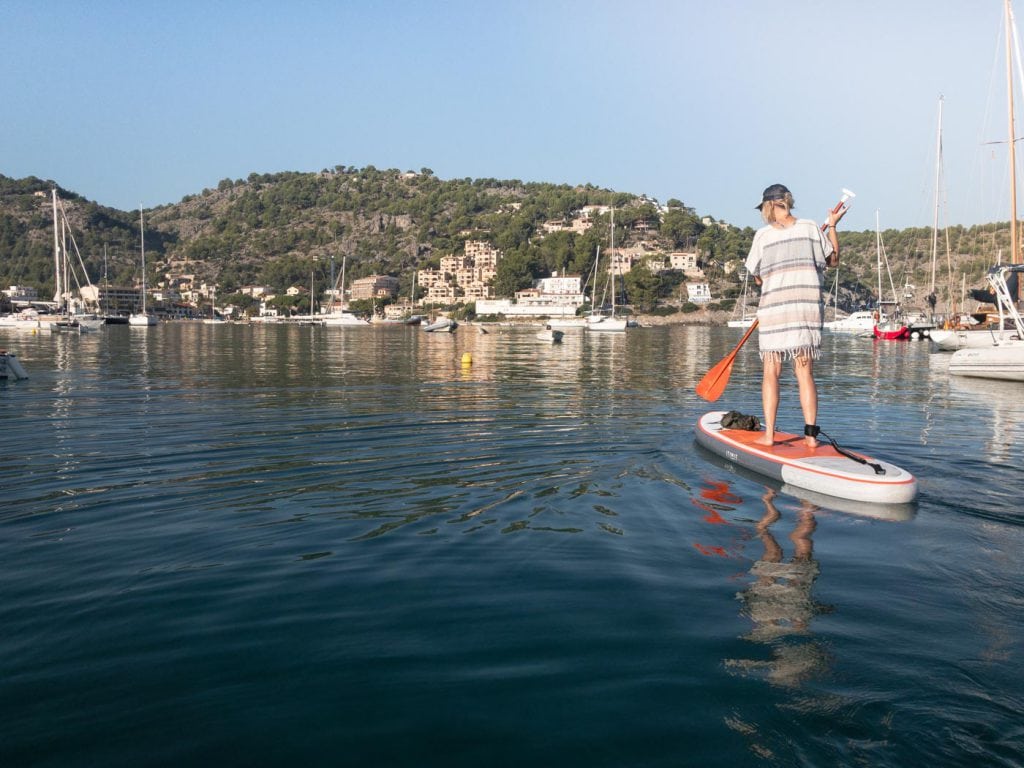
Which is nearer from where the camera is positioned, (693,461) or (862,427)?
(693,461)

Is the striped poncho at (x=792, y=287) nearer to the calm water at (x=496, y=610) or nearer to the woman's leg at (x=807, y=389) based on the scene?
the woman's leg at (x=807, y=389)

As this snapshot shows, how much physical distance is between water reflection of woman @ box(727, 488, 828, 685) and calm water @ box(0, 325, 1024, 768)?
2 centimetres

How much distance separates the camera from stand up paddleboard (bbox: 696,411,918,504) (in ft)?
20.2

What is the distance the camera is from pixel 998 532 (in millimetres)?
5457

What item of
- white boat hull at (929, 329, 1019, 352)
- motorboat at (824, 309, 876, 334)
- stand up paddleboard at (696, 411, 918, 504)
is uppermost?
motorboat at (824, 309, 876, 334)

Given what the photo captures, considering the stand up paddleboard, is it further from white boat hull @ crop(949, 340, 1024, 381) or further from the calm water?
white boat hull @ crop(949, 340, 1024, 381)

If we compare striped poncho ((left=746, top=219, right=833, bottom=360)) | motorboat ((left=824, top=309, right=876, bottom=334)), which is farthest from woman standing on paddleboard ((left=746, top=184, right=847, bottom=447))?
motorboat ((left=824, top=309, right=876, bottom=334))

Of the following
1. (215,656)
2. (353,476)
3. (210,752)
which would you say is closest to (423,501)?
(353,476)

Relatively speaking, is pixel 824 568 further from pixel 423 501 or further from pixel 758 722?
pixel 423 501

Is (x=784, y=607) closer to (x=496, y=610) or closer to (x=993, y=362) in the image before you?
(x=496, y=610)

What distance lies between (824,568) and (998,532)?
69.6 inches

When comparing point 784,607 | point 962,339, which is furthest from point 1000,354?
point 784,607

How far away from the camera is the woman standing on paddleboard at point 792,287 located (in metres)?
7.05

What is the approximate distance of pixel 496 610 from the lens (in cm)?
392
